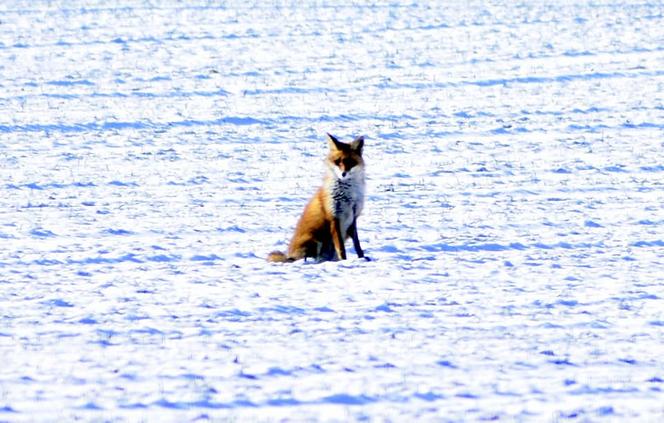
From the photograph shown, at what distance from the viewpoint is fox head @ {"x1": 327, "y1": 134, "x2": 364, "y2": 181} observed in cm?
1054

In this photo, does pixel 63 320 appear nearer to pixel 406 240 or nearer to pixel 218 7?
pixel 406 240

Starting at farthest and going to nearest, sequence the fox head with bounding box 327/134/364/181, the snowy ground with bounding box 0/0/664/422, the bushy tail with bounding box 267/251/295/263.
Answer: the fox head with bounding box 327/134/364/181
the bushy tail with bounding box 267/251/295/263
the snowy ground with bounding box 0/0/664/422

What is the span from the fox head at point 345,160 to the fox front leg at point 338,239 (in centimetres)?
51

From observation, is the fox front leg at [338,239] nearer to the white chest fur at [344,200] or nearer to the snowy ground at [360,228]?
the white chest fur at [344,200]

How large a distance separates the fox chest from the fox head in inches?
4.3

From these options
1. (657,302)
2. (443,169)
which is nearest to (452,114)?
(443,169)

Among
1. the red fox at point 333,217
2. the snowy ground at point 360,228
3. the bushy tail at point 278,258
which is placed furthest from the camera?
the red fox at point 333,217

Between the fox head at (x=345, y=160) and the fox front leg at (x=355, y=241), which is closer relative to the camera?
the fox front leg at (x=355, y=241)

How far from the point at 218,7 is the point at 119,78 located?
1324 centimetres

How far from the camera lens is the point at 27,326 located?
26.2 ft

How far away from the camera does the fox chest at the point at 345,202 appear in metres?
10.4

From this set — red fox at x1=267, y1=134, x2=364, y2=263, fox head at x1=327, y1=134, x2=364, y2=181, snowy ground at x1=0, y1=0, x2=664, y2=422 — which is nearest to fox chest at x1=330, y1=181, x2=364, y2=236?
red fox at x1=267, y1=134, x2=364, y2=263

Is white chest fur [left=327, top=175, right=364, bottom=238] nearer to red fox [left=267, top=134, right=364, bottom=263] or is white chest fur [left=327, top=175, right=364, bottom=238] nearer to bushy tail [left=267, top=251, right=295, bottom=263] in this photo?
red fox [left=267, top=134, right=364, bottom=263]

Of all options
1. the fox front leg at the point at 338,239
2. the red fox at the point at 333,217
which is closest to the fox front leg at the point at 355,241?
the red fox at the point at 333,217
